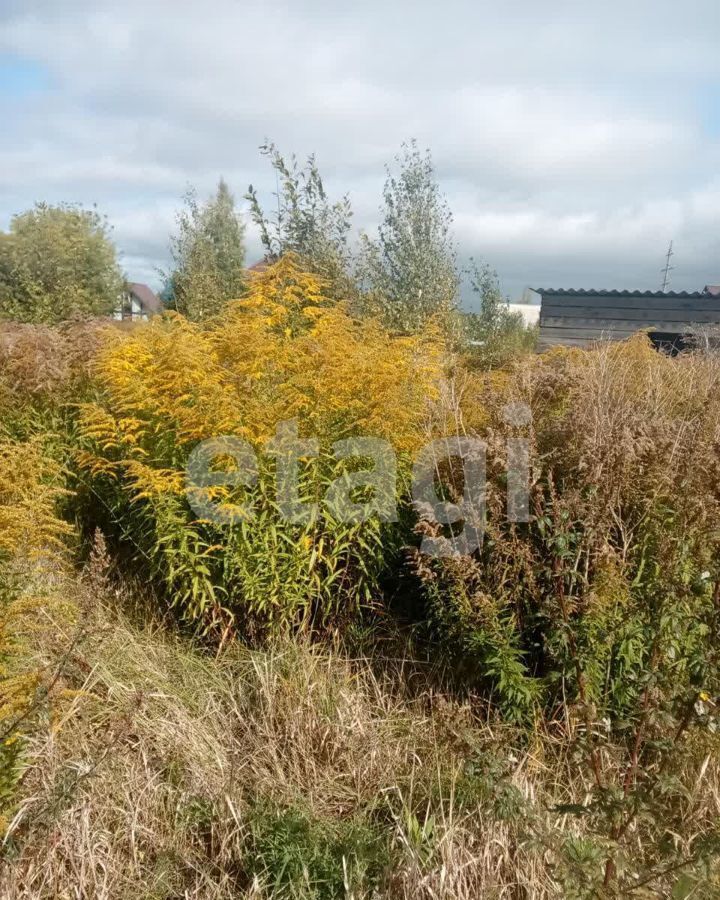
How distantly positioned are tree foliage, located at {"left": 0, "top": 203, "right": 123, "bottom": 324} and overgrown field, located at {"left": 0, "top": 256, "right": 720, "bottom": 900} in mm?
12245

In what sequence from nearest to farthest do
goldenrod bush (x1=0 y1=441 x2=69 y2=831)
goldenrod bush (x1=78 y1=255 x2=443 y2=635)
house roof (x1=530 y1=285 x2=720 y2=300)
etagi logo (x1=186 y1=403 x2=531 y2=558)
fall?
goldenrod bush (x1=0 y1=441 x2=69 y2=831), etagi logo (x1=186 y1=403 x2=531 y2=558), goldenrod bush (x1=78 y1=255 x2=443 y2=635), house roof (x1=530 y1=285 x2=720 y2=300)

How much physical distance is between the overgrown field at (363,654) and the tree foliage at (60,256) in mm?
12245

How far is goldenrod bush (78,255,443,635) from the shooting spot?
3.16m

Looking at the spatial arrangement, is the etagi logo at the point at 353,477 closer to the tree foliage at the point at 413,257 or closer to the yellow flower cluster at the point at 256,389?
the yellow flower cluster at the point at 256,389

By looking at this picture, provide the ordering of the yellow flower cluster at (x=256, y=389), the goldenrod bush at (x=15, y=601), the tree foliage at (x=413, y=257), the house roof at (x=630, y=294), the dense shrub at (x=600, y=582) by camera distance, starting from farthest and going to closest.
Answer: the house roof at (x=630, y=294), the tree foliage at (x=413, y=257), the yellow flower cluster at (x=256, y=389), the dense shrub at (x=600, y=582), the goldenrod bush at (x=15, y=601)

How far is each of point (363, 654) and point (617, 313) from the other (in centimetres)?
1077

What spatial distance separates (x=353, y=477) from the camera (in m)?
3.25

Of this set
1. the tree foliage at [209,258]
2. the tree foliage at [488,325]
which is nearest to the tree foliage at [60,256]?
the tree foliage at [209,258]

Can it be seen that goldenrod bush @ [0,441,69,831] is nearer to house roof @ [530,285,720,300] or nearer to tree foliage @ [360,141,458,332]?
tree foliage @ [360,141,458,332]

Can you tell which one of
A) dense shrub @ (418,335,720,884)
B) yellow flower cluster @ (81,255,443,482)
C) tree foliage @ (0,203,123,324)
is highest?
tree foliage @ (0,203,123,324)

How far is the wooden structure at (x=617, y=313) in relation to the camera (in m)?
12.1

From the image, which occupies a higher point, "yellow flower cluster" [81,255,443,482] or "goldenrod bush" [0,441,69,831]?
"yellow flower cluster" [81,255,443,482]

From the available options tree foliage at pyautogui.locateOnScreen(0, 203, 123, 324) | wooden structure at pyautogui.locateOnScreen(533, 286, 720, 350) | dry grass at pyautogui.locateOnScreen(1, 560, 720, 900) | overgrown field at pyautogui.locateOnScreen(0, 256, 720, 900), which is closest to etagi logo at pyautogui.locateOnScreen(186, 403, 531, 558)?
overgrown field at pyautogui.locateOnScreen(0, 256, 720, 900)

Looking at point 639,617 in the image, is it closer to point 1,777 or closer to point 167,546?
point 167,546
